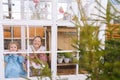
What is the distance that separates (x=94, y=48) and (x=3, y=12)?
1107 mm

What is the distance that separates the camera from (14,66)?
197 cm

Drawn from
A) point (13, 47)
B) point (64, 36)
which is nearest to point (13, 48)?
point (13, 47)

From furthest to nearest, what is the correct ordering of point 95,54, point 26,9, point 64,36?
1. point 64,36
2. point 26,9
3. point 95,54

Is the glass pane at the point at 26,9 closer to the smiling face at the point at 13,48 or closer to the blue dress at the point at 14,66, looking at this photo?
the smiling face at the point at 13,48

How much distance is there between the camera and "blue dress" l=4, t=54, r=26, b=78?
1.94 m

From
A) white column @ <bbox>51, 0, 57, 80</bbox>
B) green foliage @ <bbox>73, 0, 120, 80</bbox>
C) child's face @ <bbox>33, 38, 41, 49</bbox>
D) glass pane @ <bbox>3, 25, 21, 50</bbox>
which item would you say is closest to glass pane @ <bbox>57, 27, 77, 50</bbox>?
white column @ <bbox>51, 0, 57, 80</bbox>

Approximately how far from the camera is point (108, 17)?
100cm

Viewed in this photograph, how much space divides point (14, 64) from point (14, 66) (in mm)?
18

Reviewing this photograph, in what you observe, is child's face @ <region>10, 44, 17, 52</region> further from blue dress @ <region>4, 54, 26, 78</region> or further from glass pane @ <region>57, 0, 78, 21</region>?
glass pane @ <region>57, 0, 78, 21</region>

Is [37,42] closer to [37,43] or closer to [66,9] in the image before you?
[37,43]

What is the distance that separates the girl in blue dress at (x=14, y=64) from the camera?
1924mm

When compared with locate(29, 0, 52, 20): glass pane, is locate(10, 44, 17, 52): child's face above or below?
below

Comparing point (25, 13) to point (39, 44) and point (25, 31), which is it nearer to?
point (25, 31)

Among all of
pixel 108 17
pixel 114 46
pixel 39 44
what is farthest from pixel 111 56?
pixel 39 44
